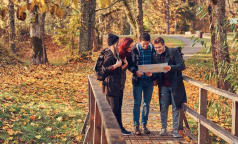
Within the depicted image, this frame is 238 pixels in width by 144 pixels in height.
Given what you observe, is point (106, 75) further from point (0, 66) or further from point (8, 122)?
point (0, 66)

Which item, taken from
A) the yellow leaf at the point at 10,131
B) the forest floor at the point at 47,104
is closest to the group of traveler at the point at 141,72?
the forest floor at the point at 47,104

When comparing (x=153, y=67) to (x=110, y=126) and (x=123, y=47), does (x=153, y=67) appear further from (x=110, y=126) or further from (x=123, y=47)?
(x=110, y=126)

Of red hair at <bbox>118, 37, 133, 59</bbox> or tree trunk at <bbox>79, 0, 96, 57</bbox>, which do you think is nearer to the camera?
red hair at <bbox>118, 37, 133, 59</bbox>

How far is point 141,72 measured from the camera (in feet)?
22.9

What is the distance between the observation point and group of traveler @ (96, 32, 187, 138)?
688 centimetres

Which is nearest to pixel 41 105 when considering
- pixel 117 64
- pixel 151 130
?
pixel 151 130

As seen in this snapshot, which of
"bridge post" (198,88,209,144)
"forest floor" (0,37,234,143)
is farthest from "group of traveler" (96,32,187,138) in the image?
"forest floor" (0,37,234,143)

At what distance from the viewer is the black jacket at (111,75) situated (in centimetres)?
685

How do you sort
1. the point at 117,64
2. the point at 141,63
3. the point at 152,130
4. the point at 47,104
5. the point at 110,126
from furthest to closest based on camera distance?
1. the point at 47,104
2. the point at 152,130
3. the point at 141,63
4. the point at 117,64
5. the point at 110,126

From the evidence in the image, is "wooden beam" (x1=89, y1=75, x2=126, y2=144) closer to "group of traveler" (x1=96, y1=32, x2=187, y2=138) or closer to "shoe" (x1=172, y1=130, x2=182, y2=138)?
"group of traveler" (x1=96, y1=32, x2=187, y2=138)

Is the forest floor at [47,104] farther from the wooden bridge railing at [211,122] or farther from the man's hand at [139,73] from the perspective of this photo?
the man's hand at [139,73]

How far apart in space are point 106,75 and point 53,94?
628 cm

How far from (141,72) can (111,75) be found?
54cm

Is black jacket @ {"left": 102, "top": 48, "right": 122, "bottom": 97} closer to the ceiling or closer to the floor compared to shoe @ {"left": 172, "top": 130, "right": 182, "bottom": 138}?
closer to the ceiling
